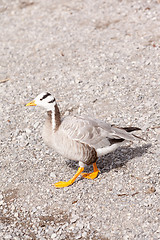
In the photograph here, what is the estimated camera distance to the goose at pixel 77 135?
673cm

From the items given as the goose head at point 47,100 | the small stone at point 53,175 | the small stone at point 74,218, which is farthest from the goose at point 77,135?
A: the small stone at point 74,218

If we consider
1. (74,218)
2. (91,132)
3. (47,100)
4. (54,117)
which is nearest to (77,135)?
(91,132)

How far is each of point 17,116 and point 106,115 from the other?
2625mm

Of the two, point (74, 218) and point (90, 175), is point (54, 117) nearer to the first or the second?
point (90, 175)

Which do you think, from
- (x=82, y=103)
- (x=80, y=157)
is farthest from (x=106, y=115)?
(x=80, y=157)

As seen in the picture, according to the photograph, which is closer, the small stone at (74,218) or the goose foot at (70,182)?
the small stone at (74,218)

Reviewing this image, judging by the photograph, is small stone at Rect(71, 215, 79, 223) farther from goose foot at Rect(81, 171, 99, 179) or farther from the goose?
goose foot at Rect(81, 171, 99, 179)

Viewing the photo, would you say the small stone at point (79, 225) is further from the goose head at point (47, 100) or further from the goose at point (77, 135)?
the goose head at point (47, 100)

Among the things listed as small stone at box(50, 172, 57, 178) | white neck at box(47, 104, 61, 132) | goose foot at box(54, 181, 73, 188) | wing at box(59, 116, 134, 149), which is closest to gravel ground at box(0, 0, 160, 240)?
small stone at box(50, 172, 57, 178)

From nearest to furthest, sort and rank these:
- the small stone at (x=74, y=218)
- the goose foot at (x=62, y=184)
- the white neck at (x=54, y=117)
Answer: the small stone at (x=74, y=218) < the white neck at (x=54, y=117) < the goose foot at (x=62, y=184)

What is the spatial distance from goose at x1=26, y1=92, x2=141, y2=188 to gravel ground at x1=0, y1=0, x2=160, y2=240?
0.72 meters

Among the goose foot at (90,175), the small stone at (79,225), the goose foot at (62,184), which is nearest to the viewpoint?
the small stone at (79,225)

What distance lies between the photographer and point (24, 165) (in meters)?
7.86

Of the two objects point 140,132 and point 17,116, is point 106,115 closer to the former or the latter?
point 140,132
